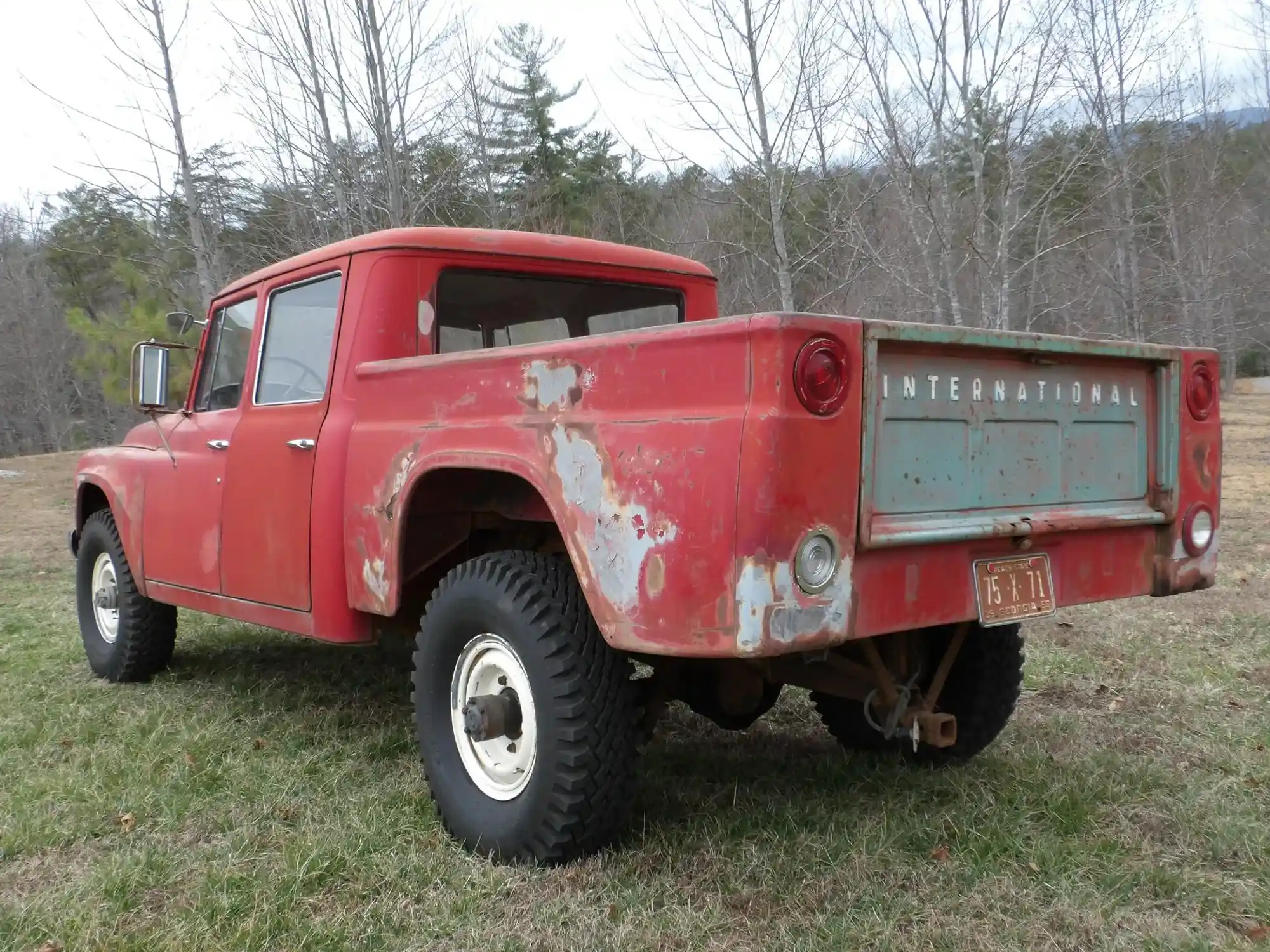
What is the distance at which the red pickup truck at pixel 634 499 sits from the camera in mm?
2295

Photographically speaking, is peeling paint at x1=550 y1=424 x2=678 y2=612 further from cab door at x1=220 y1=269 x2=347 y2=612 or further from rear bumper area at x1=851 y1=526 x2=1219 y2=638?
cab door at x1=220 y1=269 x2=347 y2=612

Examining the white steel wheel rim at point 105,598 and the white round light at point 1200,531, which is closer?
the white round light at point 1200,531

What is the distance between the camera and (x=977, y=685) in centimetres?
357

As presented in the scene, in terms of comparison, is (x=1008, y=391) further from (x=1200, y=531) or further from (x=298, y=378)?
(x=298, y=378)

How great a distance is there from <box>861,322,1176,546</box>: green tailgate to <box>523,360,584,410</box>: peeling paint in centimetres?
69

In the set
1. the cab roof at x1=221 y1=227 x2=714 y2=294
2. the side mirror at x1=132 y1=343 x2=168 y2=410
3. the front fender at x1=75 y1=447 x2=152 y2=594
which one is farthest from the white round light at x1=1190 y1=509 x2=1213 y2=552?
the front fender at x1=75 y1=447 x2=152 y2=594

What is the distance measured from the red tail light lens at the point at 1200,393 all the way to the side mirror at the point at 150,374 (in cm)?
387

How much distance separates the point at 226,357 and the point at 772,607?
3197mm

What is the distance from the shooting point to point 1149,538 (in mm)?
3057

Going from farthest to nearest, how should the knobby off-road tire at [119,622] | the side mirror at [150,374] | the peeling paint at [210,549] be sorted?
the knobby off-road tire at [119,622] < the side mirror at [150,374] < the peeling paint at [210,549]

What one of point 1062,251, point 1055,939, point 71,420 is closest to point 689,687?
point 1055,939

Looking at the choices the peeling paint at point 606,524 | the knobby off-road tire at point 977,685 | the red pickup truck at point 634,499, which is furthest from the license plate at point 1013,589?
the peeling paint at point 606,524

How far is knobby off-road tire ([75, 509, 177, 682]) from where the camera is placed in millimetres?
4938

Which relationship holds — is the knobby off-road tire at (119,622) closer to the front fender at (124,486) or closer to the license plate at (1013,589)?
the front fender at (124,486)
